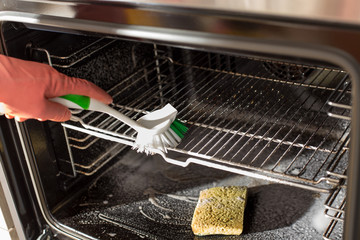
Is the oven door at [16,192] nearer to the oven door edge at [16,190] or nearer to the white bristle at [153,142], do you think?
the oven door edge at [16,190]

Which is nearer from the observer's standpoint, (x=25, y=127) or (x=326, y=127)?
(x=25, y=127)

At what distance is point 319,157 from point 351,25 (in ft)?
2.42

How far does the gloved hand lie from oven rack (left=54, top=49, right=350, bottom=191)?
0.22 metres

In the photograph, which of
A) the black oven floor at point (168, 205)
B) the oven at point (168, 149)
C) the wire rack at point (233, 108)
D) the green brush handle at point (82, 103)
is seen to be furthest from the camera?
the wire rack at point (233, 108)

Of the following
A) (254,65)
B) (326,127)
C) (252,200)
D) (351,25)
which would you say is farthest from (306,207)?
(351,25)

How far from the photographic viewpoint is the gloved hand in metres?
0.99

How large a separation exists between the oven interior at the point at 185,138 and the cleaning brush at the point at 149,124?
0.15ft

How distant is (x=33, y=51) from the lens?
1153 millimetres

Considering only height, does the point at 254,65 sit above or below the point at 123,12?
below

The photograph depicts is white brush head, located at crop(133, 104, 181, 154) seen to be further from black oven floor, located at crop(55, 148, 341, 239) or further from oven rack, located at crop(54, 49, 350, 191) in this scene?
black oven floor, located at crop(55, 148, 341, 239)

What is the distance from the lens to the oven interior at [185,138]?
1.21 m

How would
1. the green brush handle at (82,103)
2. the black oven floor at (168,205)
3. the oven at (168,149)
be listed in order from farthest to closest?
the black oven floor at (168,205) < the green brush handle at (82,103) < the oven at (168,149)

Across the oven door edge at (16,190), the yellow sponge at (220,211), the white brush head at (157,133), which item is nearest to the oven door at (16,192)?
the oven door edge at (16,190)

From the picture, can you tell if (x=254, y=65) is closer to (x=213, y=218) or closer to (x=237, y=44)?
(x=213, y=218)
